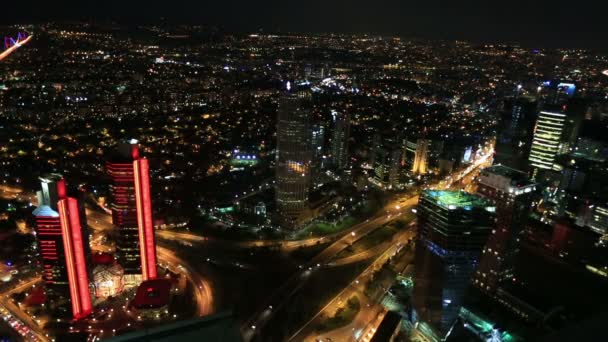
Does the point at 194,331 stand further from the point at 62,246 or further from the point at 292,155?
the point at 292,155

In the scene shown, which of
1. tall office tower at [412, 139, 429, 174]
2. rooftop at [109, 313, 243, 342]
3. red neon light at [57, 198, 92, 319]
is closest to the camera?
rooftop at [109, 313, 243, 342]

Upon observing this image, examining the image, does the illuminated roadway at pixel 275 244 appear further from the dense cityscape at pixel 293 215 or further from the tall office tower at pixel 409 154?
the tall office tower at pixel 409 154

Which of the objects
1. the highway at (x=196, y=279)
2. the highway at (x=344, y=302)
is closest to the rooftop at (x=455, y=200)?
the highway at (x=344, y=302)

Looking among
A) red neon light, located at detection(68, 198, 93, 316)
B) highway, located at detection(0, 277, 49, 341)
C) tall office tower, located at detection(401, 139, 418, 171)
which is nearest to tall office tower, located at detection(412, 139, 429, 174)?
tall office tower, located at detection(401, 139, 418, 171)

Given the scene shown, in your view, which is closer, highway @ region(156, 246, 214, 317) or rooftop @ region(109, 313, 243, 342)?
rooftop @ region(109, 313, 243, 342)

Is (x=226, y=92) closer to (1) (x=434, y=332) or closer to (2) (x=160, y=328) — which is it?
(1) (x=434, y=332)

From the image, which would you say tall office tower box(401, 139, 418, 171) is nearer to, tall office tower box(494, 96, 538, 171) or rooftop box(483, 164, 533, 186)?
tall office tower box(494, 96, 538, 171)
